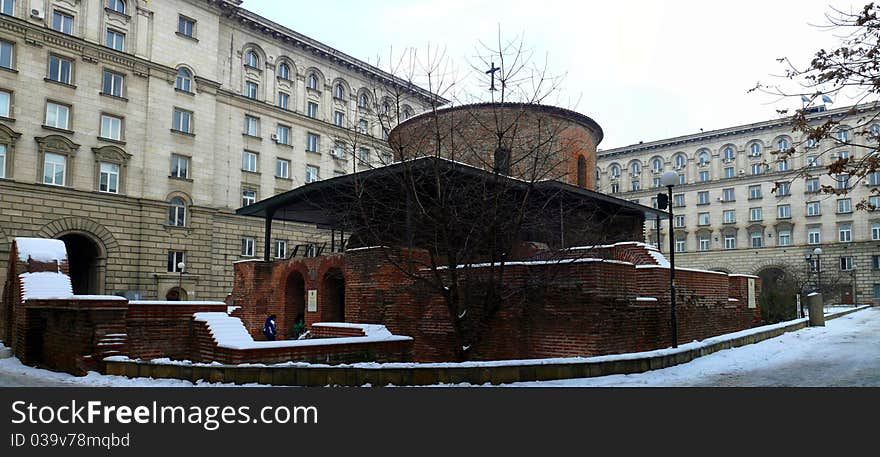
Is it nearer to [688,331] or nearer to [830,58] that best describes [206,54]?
[688,331]

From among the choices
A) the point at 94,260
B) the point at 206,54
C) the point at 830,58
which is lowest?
the point at 94,260

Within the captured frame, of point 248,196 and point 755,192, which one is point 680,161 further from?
point 248,196

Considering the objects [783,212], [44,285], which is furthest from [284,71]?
[783,212]

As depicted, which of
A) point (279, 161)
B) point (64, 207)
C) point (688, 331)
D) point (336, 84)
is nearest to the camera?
point (688, 331)

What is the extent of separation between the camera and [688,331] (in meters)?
15.5

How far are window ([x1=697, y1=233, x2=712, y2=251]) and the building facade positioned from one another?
100mm

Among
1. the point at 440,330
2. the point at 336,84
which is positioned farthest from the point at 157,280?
the point at 440,330

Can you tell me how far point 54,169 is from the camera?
101 ft

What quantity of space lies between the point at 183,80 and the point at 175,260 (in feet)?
34.8

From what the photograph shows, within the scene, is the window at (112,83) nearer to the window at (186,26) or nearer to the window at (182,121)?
the window at (182,121)

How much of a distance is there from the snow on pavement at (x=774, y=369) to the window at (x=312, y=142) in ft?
113

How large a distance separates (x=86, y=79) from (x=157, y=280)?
35.9 ft

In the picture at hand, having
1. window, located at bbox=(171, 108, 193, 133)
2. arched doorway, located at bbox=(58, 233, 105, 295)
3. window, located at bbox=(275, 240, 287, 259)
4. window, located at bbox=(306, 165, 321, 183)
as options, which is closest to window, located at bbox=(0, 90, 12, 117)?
arched doorway, located at bbox=(58, 233, 105, 295)

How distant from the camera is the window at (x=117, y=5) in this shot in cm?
3359
